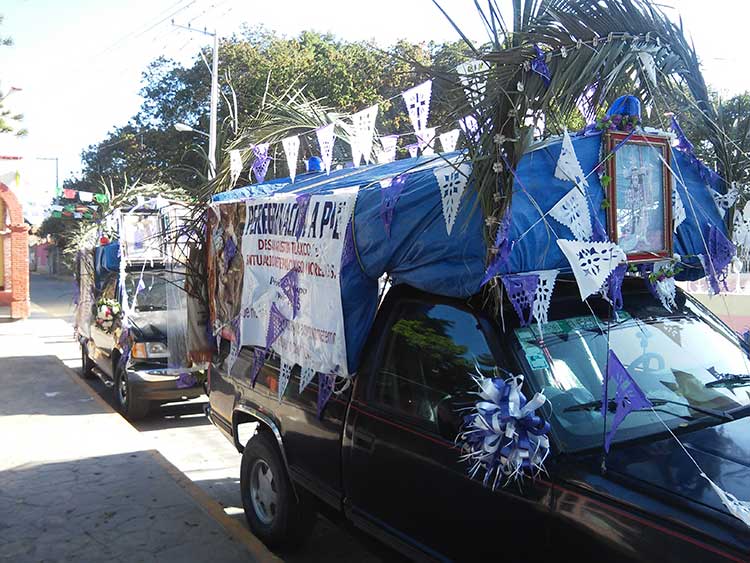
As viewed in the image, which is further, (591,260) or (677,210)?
(677,210)

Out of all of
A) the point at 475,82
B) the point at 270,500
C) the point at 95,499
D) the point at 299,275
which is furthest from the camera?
the point at 95,499

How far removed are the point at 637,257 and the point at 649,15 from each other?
3.58 feet

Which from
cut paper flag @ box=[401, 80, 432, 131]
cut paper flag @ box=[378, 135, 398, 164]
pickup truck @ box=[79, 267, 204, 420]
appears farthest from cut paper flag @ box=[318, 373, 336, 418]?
pickup truck @ box=[79, 267, 204, 420]

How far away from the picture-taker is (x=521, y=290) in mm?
2713

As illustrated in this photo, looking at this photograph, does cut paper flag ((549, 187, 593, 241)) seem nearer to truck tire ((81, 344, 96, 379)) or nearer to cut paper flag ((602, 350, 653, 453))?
cut paper flag ((602, 350, 653, 453))

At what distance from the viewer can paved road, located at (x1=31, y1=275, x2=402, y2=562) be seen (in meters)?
4.31

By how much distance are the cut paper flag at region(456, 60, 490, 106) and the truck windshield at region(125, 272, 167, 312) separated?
679 cm

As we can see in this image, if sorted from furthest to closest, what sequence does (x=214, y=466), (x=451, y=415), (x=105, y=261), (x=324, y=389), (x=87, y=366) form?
(x=87, y=366) < (x=105, y=261) < (x=214, y=466) < (x=324, y=389) < (x=451, y=415)

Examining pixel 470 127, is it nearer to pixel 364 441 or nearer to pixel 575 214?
pixel 575 214

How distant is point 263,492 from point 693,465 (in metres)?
2.98

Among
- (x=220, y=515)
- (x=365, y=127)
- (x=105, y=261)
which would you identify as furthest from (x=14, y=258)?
(x=220, y=515)

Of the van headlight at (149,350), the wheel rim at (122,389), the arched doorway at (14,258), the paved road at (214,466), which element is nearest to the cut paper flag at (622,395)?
the paved road at (214,466)

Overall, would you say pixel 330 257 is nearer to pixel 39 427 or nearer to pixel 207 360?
pixel 207 360

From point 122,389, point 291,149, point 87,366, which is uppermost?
point 291,149
